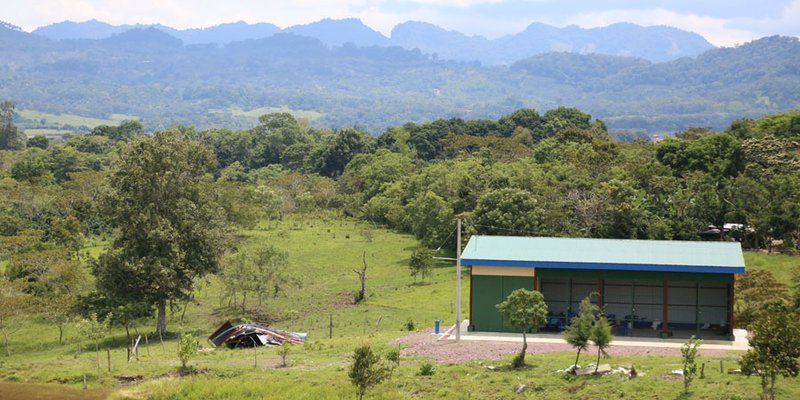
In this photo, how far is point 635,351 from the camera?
95.3ft

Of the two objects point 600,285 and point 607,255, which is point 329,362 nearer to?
point 600,285

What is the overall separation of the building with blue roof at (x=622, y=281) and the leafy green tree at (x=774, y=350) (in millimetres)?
10258

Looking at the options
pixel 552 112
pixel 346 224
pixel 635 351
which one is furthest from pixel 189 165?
pixel 552 112

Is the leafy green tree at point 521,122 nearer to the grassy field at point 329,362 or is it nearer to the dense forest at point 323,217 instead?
the dense forest at point 323,217

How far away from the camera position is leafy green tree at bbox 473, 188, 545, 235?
49094 millimetres

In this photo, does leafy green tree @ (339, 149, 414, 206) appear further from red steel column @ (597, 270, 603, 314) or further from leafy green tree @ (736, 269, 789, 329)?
leafy green tree @ (736, 269, 789, 329)

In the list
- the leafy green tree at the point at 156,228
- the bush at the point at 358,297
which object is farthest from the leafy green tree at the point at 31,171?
the bush at the point at 358,297

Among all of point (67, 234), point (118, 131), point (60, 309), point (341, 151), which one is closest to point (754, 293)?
point (60, 309)

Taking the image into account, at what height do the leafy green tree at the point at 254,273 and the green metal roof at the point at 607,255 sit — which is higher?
the green metal roof at the point at 607,255

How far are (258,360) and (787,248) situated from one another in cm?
3084

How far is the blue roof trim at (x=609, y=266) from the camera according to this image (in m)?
31.3

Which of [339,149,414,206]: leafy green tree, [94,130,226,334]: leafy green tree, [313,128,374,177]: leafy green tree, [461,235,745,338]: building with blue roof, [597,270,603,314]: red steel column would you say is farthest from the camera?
[313,128,374,177]: leafy green tree

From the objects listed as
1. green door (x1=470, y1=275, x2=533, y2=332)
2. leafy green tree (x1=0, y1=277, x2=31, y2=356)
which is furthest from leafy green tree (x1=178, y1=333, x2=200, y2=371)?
leafy green tree (x1=0, y1=277, x2=31, y2=356)

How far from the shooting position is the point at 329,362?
27.9 meters
